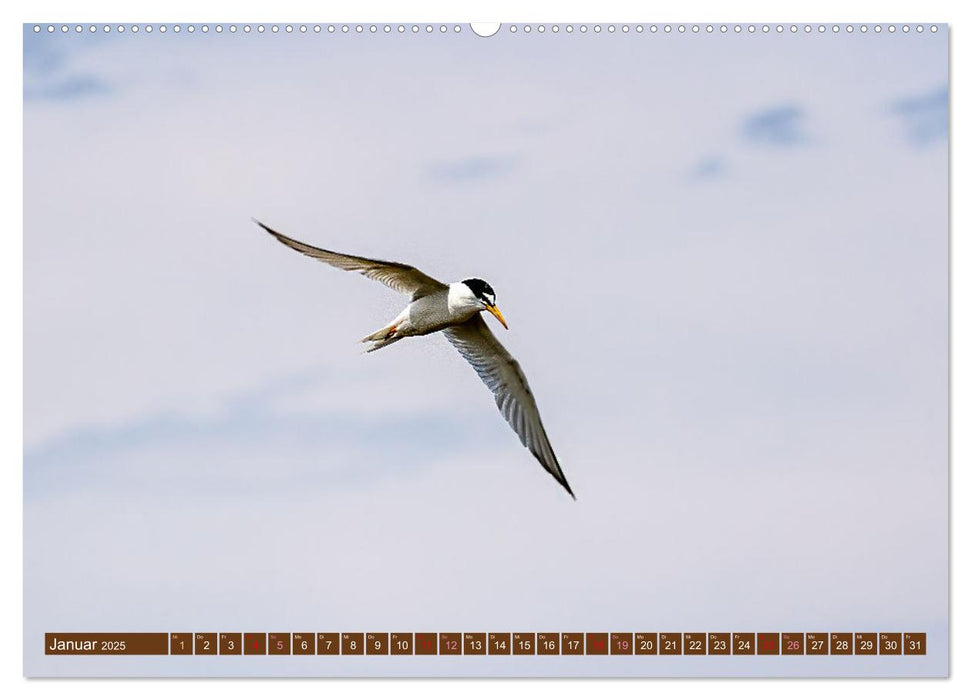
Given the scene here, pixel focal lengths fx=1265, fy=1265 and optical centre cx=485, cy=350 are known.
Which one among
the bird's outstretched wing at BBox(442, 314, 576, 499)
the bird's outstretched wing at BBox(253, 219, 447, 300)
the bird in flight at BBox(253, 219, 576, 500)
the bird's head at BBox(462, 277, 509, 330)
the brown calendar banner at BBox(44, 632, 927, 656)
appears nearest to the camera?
the brown calendar banner at BBox(44, 632, 927, 656)

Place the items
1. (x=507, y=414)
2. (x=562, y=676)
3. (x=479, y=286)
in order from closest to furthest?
(x=562, y=676), (x=479, y=286), (x=507, y=414)

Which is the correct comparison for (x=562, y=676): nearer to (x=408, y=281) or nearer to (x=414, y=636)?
(x=414, y=636)

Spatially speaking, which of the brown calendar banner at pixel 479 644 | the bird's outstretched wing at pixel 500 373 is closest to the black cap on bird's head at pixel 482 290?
the bird's outstretched wing at pixel 500 373

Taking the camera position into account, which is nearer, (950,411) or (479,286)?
(950,411)

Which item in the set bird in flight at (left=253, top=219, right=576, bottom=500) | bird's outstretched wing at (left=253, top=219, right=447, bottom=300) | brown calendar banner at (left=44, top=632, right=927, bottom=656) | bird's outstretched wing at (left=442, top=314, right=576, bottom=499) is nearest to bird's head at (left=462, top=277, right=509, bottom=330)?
bird in flight at (left=253, top=219, right=576, bottom=500)

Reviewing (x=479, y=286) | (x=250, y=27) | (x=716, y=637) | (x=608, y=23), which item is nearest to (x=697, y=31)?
(x=608, y=23)

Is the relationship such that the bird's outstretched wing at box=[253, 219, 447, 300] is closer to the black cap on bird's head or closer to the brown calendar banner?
the black cap on bird's head

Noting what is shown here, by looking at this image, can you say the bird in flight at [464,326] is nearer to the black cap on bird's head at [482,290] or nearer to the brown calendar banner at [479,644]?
the black cap on bird's head at [482,290]
